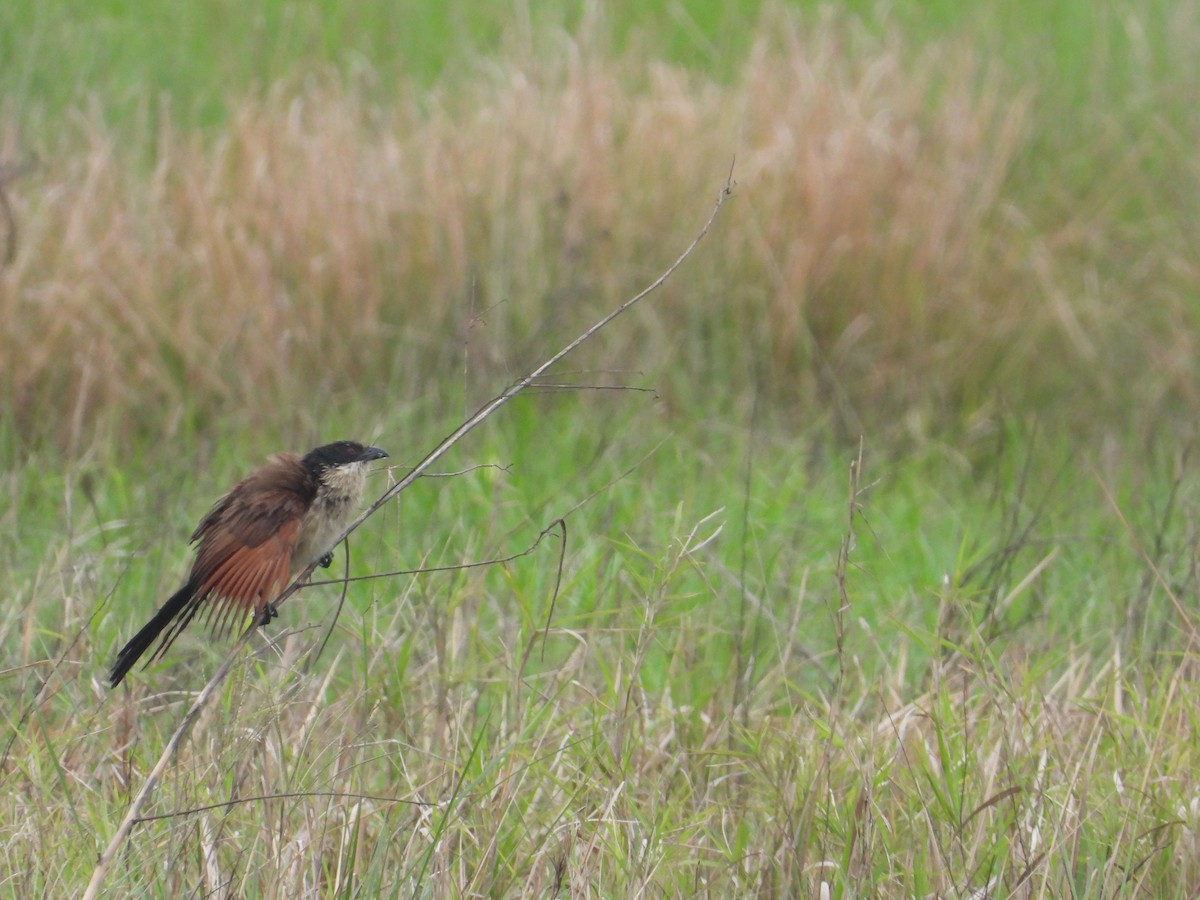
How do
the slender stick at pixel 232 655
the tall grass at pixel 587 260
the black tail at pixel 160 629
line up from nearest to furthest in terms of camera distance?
1. the slender stick at pixel 232 655
2. the black tail at pixel 160 629
3. the tall grass at pixel 587 260

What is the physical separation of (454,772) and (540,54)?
549cm

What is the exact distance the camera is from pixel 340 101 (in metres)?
6.64

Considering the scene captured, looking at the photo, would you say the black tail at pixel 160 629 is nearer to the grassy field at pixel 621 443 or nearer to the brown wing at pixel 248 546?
the brown wing at pixel 248 546

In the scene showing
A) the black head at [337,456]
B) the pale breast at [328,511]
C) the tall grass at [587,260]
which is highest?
the black head at [337,456]

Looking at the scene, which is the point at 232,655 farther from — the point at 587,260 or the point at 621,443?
the point at 587,260

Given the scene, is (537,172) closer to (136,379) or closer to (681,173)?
(681,173)

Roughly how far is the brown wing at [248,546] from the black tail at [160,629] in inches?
0.9

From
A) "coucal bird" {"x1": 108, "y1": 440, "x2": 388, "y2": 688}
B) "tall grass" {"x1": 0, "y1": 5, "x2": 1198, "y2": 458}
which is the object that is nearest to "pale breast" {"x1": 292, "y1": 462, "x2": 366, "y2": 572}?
"coucal bird" {"x1": 108, "y1": 440, "x2": 388, "y2": 688}

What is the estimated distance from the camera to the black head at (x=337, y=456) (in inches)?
104

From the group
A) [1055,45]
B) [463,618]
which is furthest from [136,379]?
[1055,45]

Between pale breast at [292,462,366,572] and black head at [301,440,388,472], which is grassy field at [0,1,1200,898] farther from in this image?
black head at [301,440,388,472]

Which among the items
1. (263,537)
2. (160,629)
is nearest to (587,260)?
(263,537)

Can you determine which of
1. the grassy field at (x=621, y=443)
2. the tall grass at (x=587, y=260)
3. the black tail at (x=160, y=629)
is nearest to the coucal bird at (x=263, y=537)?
the black tail at (x=160, y=629)

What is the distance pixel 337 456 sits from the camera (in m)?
2.63
